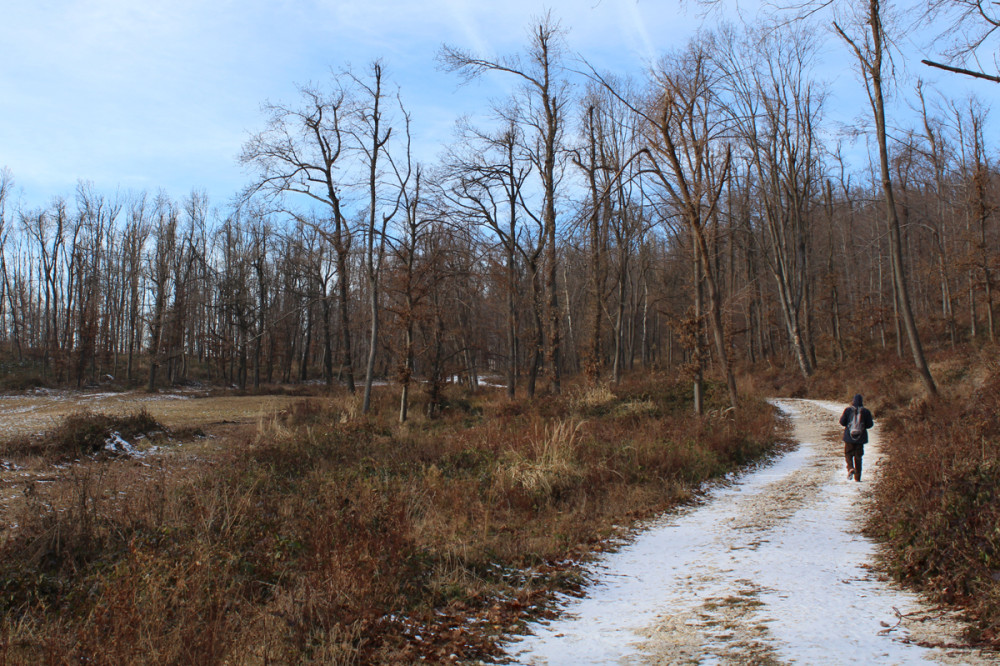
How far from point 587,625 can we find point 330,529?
274cm

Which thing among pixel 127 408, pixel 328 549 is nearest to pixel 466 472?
pixel 328 549

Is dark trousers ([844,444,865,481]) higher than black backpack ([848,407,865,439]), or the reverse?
black backpack ([848,407,865,439])

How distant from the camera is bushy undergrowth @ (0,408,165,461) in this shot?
1286 centimetres

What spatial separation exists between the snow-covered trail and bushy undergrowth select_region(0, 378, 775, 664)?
20.9 inches

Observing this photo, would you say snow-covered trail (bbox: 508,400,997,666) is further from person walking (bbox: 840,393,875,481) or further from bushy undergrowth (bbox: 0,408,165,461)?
bushy undergrowth (bbox: 0,408,165,461)

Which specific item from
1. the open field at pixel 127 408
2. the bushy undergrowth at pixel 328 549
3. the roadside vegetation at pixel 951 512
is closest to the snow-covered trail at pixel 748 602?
the roadside vegetation at pixel 951 512

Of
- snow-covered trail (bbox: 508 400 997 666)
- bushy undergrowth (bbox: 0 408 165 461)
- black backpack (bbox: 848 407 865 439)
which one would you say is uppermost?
black backpack (bbox: 848 407 865 439)

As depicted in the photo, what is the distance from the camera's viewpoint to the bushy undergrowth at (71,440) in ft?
42.2

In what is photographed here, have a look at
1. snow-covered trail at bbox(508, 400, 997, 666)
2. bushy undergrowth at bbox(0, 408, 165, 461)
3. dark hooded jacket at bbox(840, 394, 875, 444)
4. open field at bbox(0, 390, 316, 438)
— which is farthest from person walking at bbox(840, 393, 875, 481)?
bushy undergrowth at bbox(0, 408, 165, 461)

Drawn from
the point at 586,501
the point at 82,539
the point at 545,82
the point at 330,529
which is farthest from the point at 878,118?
the point at 82,539

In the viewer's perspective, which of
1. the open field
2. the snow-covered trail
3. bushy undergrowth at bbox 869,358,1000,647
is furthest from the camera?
the open field

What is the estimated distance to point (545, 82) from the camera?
23719mm

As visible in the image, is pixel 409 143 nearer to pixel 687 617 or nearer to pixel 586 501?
pixel 586 501

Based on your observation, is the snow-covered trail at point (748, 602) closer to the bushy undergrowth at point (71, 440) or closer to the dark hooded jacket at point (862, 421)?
the dark hooded jacket at point (862, 421)
